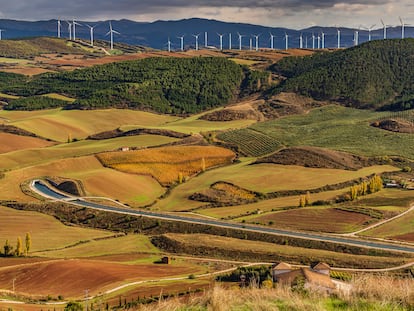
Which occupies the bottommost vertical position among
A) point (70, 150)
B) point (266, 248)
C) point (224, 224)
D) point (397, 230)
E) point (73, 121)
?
point (70, 150)

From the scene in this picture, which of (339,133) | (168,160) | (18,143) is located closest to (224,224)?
(168,160)

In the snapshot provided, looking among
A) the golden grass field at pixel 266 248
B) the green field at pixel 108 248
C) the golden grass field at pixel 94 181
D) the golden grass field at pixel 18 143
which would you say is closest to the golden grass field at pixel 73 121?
the golden grass field at pixel 18 143

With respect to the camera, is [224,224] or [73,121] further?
[73,121]

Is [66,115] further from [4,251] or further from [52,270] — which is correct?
[52,270]

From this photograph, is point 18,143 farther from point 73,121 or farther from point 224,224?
point 224,224

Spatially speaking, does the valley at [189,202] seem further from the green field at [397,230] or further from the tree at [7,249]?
the tree at [7,249]

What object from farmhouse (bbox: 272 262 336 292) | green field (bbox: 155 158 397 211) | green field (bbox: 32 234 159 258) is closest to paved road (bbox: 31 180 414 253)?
green field (bbox: 32 234 159 258)
